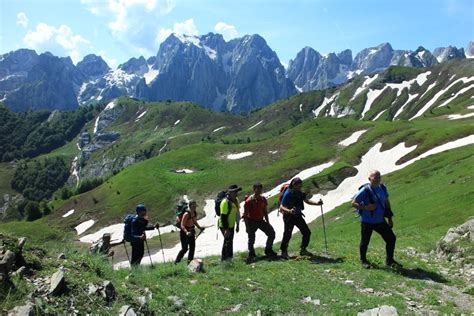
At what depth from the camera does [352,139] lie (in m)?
122

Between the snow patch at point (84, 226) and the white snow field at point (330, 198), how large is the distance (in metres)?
29.1

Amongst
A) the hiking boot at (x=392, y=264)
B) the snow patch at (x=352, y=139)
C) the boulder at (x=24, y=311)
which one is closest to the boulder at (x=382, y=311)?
the hiking boot at (x=392, y=264)

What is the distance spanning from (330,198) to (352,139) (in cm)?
4462

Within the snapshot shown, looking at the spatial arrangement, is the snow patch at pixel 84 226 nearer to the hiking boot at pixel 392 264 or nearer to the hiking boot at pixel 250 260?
the hiking boot at pixel 250 260

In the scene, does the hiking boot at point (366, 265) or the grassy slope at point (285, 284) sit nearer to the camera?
the grassy slope at point (285, 284)

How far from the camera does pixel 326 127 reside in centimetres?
13900

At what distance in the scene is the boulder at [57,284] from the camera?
10.2 meters

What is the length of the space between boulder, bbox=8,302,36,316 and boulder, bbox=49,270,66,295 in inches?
39.7

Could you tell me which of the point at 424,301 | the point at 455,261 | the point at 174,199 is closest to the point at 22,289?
the point at 424,301

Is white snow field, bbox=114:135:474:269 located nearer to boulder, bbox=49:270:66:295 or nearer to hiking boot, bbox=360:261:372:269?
hiking boot, bbox=360:261:372:269

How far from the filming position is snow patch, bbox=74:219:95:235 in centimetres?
10293

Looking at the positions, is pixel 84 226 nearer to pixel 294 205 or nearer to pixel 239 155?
pixel 239 155

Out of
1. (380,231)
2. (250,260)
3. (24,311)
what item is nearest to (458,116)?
(380,231)

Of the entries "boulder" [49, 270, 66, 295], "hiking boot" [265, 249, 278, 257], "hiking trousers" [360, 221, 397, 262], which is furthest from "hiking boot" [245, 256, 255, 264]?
"boulder" [49, 270, 66, 295]
